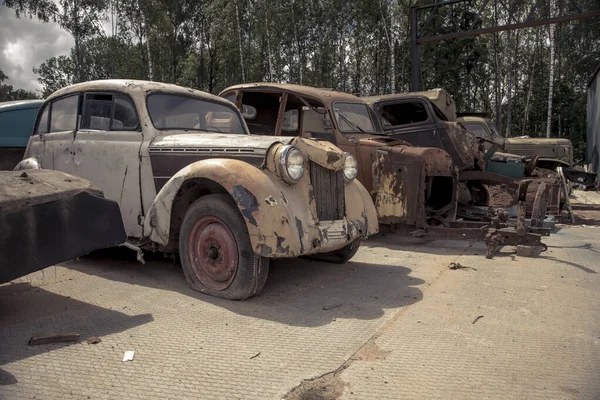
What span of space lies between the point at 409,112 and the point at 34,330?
6462 mm

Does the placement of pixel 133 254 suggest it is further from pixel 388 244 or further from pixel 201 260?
pixel 388 244

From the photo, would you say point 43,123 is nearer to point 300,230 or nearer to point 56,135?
point 56,135

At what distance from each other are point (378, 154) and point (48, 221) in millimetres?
4148

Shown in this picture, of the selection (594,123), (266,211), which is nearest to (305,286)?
(266,211)

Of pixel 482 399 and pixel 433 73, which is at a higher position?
pixel 433 73

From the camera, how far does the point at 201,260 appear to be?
396 cm

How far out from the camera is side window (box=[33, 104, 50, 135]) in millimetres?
5395

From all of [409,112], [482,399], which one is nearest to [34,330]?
[482,399]

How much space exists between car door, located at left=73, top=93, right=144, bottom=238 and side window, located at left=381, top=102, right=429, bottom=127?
4.64 metres

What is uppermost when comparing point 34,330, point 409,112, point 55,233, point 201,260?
point 409,112

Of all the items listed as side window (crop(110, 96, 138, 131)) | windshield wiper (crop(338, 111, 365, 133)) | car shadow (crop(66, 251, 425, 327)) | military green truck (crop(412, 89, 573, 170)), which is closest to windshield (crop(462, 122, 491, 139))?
military green truck (crop(412, 89, 573, 170))

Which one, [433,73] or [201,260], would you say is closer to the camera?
[201,260]

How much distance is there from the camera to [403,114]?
7984mm

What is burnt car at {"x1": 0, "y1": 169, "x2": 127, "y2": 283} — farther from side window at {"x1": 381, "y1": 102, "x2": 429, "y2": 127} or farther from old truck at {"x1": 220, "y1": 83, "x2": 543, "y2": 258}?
side window at {"x1": 381, "y1": 102, "x2": 429, "y2": 127}
